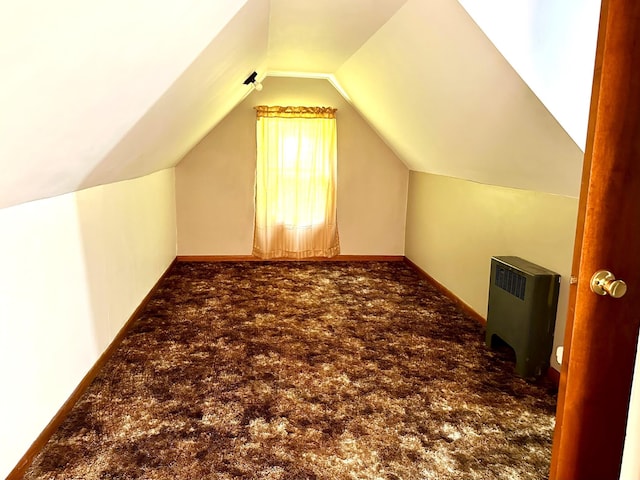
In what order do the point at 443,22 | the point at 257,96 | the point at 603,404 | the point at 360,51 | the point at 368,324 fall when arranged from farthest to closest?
the point at 257,96 < the point at 368,324 < the point at 360,51 < the point at 443,22 < the point at 603,404

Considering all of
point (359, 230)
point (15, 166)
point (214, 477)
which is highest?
point (15, 166)

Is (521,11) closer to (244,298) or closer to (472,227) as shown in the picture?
(472,227)

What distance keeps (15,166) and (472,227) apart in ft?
10.4

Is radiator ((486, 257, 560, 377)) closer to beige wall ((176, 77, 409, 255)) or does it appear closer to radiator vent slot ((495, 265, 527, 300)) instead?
radiator vent slot ((495, 265, 527, 300))

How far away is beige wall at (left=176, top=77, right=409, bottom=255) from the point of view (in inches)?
198

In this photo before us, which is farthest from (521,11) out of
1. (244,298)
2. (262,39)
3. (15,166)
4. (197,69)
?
(244,298)

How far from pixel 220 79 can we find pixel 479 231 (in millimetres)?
2221

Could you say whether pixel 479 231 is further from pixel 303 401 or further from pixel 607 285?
pixel 607 285

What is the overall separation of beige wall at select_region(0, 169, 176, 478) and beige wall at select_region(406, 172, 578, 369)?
8.58 feet

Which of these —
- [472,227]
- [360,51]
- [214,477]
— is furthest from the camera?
[472,227]

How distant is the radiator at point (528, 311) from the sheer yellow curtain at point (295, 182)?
2.62 m

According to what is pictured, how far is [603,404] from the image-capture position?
3.63ft

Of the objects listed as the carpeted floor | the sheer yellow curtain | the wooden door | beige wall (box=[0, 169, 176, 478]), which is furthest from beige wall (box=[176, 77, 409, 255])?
the wooden door

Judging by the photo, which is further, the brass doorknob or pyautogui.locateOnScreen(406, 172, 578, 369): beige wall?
pyautogui.locateOnScreen(406, 172, 578, 369): beige wall
